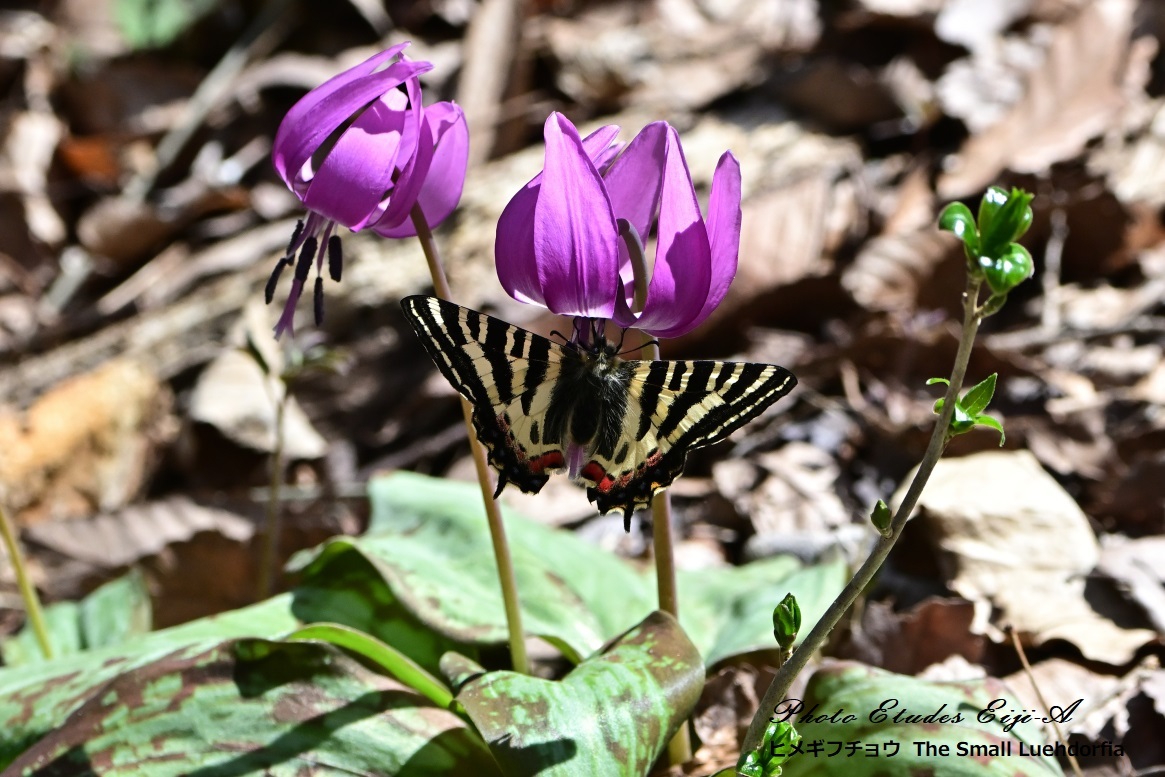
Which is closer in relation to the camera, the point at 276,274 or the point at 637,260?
the point at 637,260

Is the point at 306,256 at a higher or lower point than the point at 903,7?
lower

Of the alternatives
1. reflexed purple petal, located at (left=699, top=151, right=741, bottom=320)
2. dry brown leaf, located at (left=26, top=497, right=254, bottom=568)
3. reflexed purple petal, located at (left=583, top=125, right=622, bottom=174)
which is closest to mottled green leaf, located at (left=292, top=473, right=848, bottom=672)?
reflexed purple petal, located at (left=699, top=151, right=741, bottom=320)

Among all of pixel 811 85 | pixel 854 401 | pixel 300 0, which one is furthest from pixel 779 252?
pixel 300 0

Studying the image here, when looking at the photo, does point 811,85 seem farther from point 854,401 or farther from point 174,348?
point 174,348

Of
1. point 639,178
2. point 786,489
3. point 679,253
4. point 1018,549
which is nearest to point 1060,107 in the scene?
point 786,489

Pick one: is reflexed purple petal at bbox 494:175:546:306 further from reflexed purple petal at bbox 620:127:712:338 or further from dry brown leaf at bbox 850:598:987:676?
dry brown leaf at bbox 850:598:987:676

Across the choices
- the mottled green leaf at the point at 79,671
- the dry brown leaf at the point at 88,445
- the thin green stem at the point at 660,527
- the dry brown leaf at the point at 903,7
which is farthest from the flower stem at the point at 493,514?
the dry brown leaf at the point at 903,7

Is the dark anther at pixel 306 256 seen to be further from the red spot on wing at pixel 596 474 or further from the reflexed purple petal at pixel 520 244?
the red spot on wing at pixel 596 474

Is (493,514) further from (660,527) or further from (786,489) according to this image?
(786,489)
